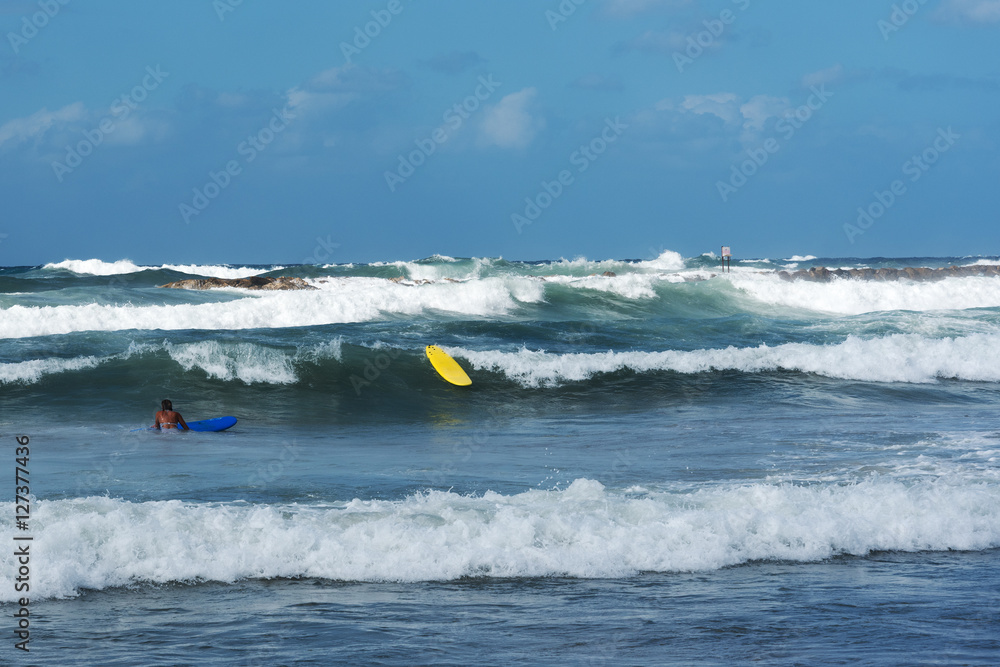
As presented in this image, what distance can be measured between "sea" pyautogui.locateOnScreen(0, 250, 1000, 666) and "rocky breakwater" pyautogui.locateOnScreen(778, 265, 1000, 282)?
2327 cm

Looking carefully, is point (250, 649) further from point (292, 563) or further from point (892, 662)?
point (892, 662)

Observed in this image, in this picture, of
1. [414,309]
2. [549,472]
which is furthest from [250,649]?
[414,309]

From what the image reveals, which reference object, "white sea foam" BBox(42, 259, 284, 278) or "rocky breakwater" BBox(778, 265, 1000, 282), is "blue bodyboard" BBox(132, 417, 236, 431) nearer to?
"rocky breakwater" BBox(778, 265, 1000, 282)

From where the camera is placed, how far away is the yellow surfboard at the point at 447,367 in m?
15.6

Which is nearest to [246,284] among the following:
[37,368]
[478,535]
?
[37,368]

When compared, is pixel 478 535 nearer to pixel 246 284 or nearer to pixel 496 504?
pixel 496 504

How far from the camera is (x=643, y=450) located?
32.6 ft

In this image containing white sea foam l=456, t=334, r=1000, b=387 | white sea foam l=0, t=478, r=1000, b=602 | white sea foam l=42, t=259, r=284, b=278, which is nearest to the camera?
white sea foam l=0, t=478, r=1000, b=602

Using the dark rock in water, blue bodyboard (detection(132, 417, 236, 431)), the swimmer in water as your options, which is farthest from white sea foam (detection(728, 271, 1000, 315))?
the swimmer in water

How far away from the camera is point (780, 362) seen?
54.9ft

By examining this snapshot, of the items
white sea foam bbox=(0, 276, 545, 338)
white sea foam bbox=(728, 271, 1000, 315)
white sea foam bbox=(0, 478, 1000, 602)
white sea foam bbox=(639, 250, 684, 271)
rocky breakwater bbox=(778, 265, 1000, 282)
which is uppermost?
white sea foam bbox=(639, 250, 684, 271)

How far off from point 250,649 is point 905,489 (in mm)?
5315

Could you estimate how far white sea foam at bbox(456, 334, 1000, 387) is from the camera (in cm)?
1600

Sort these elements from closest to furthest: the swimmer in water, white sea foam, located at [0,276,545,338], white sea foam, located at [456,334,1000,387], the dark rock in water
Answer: the swimmer in water
white sea foam, located at [456,334,1000,387]
white sea foam, located at [0,276,545,338]
the dark rock in water
